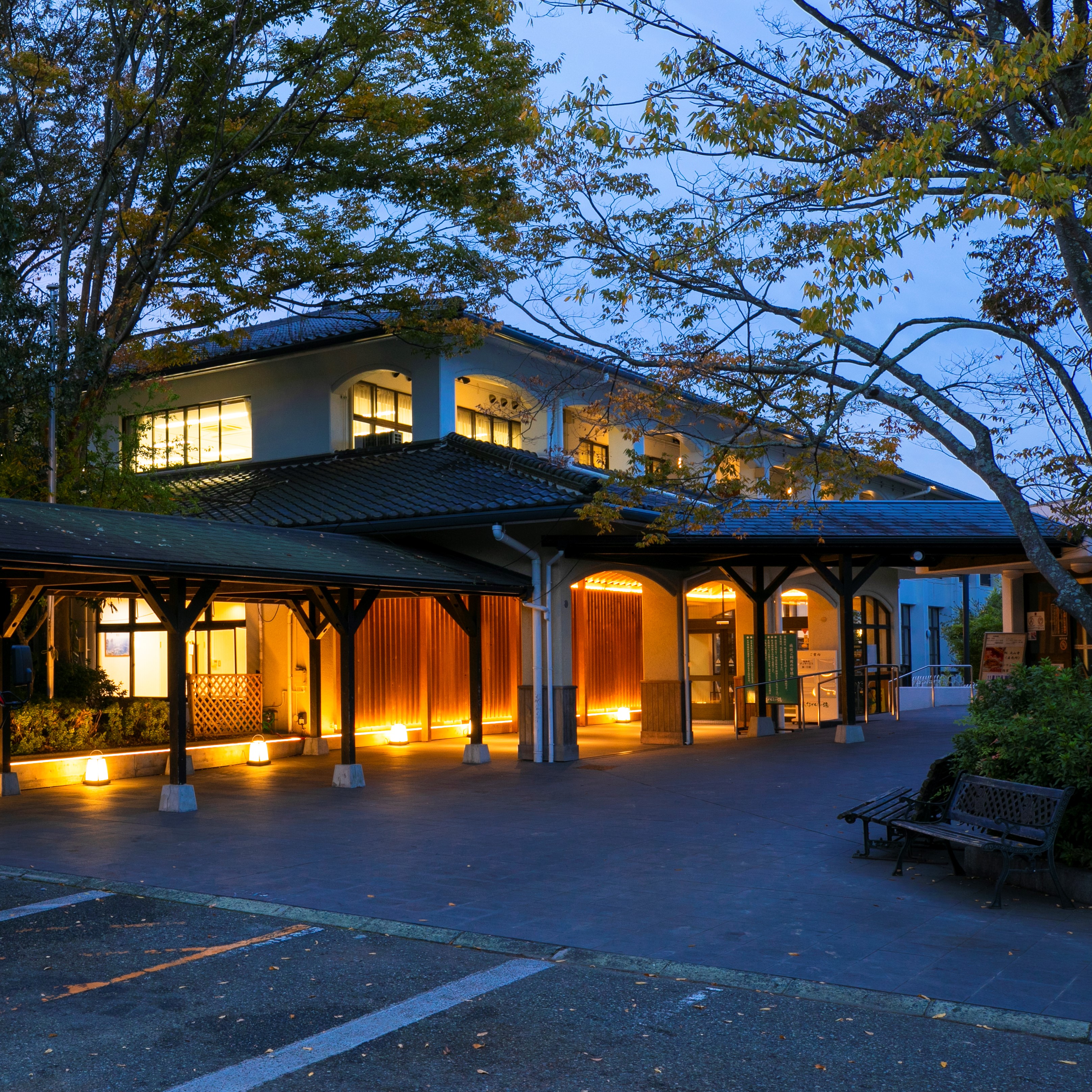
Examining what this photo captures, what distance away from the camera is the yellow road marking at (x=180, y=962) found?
6.32m

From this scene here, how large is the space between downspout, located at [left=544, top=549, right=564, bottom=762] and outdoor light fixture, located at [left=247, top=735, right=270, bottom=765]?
4.43 m

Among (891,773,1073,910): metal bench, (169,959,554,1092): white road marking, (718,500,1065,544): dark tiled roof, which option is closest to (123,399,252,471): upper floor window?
(718,500,1065,544): dark tiled roof

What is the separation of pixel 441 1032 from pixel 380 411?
18.6 metres

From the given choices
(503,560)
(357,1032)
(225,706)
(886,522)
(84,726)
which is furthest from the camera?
(886,522)

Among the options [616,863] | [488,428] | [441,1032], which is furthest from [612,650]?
[441,1032]

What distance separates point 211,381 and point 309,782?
11791mm

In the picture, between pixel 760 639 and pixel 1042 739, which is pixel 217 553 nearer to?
pixel 1042 739

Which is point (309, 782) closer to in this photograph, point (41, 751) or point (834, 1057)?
point (41, 751)

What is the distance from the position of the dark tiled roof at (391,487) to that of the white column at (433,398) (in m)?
0.42

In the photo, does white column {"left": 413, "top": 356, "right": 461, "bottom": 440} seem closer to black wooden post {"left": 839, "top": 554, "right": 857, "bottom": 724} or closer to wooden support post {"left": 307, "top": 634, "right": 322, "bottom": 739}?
wooden support post {"left": 307, "top": 634, "right": 322, "bottom": 739}

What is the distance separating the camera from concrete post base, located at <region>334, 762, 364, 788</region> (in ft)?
49.2

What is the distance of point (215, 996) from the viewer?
20.2 feet

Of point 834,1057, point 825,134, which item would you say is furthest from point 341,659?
point 834,1057

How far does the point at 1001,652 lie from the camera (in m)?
21.5
